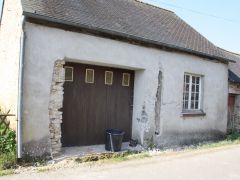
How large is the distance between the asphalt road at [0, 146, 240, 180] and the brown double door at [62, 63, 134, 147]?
2.01m

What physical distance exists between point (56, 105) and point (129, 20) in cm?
484

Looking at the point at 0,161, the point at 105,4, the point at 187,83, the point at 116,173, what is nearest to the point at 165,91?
the point at 187,83

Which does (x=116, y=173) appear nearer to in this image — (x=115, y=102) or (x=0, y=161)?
(x=0, y=161)

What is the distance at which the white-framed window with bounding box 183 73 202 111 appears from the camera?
12695 millimetres

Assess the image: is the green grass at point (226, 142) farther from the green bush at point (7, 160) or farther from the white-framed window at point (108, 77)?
the green bush at point (7, 160)

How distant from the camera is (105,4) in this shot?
39.3ft

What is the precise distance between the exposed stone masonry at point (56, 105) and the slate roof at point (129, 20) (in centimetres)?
137

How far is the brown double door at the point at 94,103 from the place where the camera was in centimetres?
970

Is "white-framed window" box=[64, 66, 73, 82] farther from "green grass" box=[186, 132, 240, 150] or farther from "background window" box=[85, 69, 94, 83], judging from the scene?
"green grass" box=[186, 132, 240, 150]

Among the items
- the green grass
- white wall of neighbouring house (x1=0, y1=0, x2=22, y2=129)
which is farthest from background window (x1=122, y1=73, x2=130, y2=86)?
white wall of neighbouring house (x1=0, y1=0, x2=22, y2=129)

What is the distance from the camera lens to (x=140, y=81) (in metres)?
11.1

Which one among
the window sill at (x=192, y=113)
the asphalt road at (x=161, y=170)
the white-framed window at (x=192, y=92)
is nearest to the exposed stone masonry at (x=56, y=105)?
the asphalt road at (x=161, y=170)

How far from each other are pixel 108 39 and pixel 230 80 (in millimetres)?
7884

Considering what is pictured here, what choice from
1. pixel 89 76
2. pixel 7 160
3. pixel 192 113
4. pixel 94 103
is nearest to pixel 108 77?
pixel 89 76
